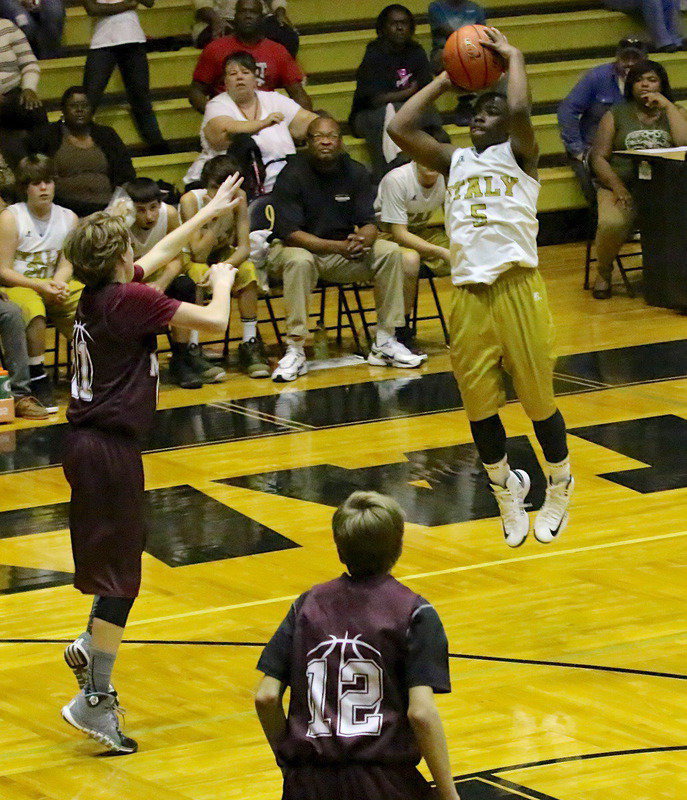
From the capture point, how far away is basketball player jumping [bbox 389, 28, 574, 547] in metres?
5.47

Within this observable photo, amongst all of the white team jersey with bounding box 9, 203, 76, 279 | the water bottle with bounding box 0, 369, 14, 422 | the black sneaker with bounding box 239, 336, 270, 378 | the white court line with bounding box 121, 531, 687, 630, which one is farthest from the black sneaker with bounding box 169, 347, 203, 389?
the white court line with bounding box 121, 531, 687, 630

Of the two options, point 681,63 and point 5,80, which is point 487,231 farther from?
point 681,63

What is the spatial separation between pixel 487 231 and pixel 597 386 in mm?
3470

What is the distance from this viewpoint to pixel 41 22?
11648mm

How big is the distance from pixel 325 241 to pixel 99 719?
5.32 m

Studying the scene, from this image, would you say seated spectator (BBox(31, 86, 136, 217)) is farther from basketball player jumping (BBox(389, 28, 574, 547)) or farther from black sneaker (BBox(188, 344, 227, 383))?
basketball player jumping (BBox(389, 28, 574, 547))

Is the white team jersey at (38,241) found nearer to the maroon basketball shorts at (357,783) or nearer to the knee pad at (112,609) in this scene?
the knee pad at (112,609)

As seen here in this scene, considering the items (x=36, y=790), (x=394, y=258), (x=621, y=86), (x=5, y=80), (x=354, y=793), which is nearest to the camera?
(x=354, y=793)

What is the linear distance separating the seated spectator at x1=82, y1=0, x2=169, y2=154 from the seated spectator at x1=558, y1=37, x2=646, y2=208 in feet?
10.6

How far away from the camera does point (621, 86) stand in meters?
11.6

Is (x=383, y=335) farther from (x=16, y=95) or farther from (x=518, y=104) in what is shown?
(x=518, y=104)

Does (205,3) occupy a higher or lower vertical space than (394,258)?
higher

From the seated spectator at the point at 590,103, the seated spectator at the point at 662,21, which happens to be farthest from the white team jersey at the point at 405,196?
the seated spectator at the point at 662,21

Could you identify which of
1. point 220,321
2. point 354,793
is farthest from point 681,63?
point 354,793
